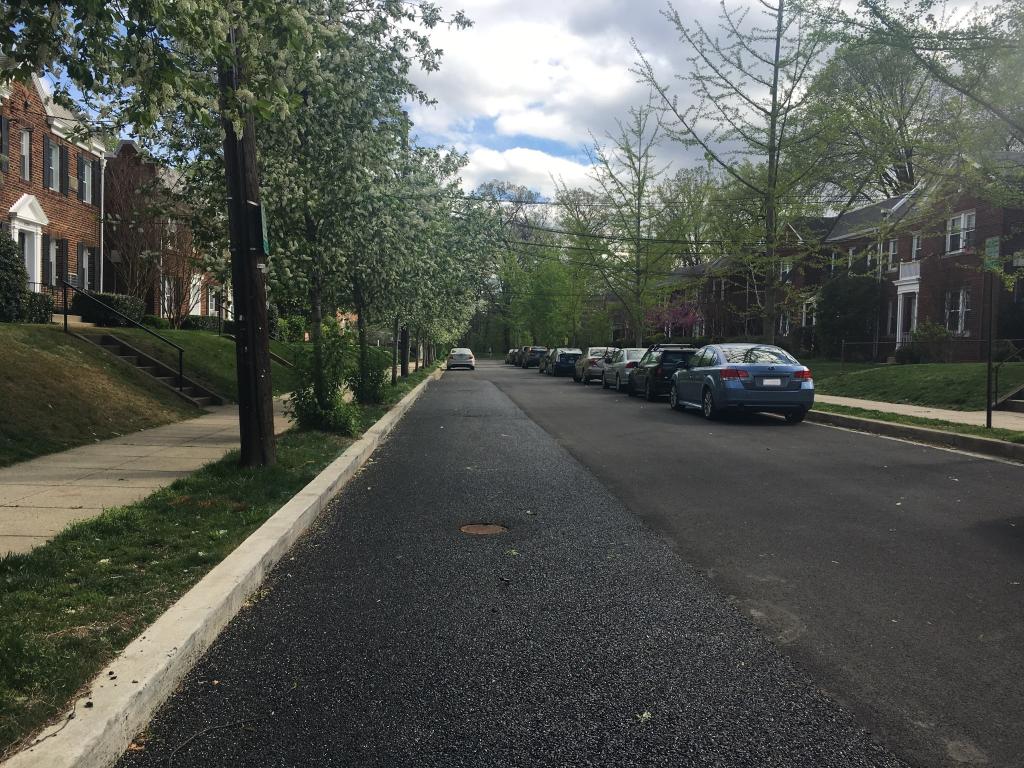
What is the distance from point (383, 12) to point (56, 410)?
7111 millimetres

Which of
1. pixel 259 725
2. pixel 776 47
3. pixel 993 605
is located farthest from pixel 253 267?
pixel 776 47

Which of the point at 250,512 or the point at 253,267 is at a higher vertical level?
the point at 253,267

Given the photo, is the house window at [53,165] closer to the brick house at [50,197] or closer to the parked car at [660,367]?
the brick house at [50,197]

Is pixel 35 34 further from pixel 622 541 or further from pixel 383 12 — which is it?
pixel 383 12

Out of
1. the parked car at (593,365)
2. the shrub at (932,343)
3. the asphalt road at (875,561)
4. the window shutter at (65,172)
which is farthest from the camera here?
the parked car at (593,365)

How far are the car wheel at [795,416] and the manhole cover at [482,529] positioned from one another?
1025 centimetres

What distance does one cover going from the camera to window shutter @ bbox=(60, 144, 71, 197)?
1062 inches

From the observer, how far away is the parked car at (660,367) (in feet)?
69.2

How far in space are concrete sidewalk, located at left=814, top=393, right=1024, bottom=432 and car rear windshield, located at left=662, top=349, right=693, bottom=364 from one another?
353 centimetres

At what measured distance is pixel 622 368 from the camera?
25812 mm

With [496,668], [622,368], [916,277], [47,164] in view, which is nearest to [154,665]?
[496,668]

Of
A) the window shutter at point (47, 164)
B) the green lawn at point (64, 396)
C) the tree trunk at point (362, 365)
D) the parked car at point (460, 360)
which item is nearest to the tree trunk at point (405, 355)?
the window shutter at point (47, 164)

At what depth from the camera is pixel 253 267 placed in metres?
8.11

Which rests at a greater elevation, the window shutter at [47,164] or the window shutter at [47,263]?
the window shutter at [47,164]
